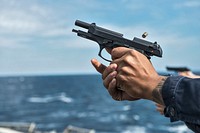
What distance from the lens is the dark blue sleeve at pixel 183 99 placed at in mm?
2209

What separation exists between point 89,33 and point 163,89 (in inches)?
45.7

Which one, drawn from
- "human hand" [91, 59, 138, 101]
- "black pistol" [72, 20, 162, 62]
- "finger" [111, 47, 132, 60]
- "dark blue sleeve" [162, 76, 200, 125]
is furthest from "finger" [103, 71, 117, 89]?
"dark blue sleeve" [162, 76, 200, 125]

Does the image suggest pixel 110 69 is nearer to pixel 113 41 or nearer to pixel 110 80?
pixel 110 80

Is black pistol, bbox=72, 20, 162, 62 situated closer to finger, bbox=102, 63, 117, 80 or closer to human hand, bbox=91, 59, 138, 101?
human hand, bbox=91, 59, 138, 101

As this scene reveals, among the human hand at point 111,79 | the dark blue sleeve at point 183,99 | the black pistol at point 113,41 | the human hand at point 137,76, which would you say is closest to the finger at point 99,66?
the human hand at point 111,79

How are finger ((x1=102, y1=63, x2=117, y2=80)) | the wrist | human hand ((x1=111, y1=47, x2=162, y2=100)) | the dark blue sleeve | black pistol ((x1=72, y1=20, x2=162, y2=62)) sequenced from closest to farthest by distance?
the dark blue sleeve → the wrist → human hand ((x1=111, y1=47, x2=162, y2=100)) → finger ((x1=102, y1=63, x2=117, y2=80)) → black pistol ((x1=72, y1=20, x2=162, y2=62))

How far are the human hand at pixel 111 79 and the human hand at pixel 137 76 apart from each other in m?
0.08

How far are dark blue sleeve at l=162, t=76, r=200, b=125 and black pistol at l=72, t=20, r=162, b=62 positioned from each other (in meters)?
0.75

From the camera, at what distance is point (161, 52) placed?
10.4 ft

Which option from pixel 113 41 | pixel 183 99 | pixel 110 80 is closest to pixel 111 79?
pixel 110 80

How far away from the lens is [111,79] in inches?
110

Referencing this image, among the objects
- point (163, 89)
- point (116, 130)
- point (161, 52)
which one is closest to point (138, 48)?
point (161, 52)

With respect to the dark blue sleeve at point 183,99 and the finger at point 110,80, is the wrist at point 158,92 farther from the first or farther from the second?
the finger at point 110,80

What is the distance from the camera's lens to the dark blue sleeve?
2.21 m
